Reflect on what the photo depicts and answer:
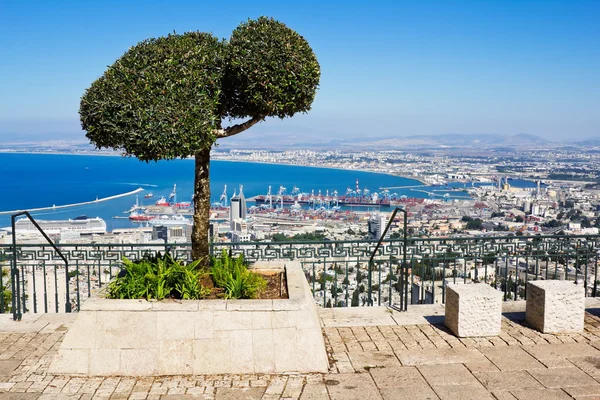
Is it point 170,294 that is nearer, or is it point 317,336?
point 317,336

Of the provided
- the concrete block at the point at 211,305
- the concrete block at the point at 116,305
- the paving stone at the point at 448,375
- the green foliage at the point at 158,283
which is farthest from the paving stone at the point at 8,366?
the paving stone at the point at 448,375

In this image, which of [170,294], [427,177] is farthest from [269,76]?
[427,177]

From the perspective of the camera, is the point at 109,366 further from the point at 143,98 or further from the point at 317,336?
the point at 143,98

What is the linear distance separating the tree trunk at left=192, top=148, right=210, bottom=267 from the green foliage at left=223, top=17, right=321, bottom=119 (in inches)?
31.6

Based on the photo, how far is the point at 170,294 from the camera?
533 centimetres

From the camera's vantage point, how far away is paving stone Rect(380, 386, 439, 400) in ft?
14.5

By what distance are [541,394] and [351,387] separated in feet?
5.12

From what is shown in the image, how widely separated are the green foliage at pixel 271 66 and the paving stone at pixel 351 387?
252 centimetres

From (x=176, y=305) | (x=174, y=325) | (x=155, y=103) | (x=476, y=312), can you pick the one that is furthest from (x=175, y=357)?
(x=476, y=312)

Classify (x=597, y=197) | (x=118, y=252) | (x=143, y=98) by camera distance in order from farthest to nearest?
1. (x=597, y=197)
2. (x=118, y=252)
3. (x=143, y=98)

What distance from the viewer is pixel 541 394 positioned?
4426mm

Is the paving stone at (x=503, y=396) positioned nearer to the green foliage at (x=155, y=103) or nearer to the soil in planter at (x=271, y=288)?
the soil in planter at (x=271, y=288)

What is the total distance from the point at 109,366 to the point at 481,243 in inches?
201

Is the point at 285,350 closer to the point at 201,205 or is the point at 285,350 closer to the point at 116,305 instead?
the point at 116,305
